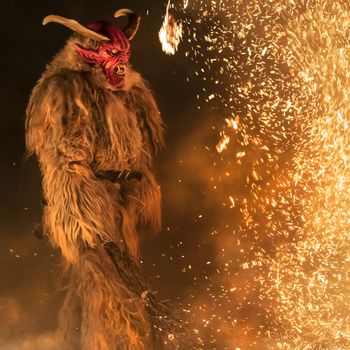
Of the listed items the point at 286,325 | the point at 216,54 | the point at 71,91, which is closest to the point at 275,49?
the point at 216,54

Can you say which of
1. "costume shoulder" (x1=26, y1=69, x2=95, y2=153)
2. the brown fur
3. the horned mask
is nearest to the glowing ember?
the brown fur

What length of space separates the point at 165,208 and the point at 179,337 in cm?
53

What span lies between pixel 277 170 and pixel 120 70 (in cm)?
85

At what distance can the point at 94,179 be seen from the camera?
218cm

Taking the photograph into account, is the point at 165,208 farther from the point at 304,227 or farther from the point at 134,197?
the point at 304,227

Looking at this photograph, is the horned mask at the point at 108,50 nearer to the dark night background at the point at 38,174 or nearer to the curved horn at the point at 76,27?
the curved horn at the point at 76,27

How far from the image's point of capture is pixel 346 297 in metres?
2.80

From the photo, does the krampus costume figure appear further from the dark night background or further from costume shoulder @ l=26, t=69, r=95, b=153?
the dark night background

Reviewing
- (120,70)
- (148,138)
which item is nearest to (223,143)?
(148,138)

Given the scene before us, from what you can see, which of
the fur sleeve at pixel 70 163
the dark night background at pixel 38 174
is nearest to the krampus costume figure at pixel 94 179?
the fur sleeve at pixel 70 163

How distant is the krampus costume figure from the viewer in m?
2.13

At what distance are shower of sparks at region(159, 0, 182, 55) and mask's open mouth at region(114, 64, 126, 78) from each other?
0.38 meters

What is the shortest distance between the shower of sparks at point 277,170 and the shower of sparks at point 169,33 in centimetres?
4

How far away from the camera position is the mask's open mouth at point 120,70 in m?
2.21
